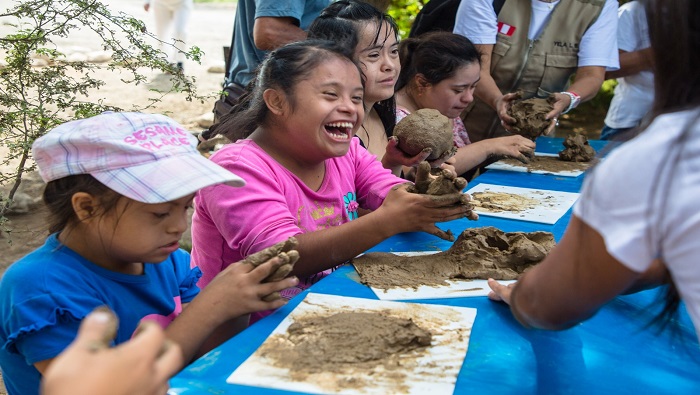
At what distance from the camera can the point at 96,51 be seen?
35.9ft

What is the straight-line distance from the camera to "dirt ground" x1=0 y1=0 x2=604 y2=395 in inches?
183

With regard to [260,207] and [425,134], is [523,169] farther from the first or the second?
[260,207]

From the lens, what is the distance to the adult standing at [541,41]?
432 centimetres

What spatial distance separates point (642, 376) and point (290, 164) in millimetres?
1329

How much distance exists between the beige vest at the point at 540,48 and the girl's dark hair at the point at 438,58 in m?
0.68

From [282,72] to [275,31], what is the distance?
1.26 meters

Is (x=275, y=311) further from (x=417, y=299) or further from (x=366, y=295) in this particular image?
(x=417, y=299)

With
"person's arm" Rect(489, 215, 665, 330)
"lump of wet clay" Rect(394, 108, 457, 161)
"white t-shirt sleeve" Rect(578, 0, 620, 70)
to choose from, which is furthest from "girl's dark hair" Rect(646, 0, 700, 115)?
"white t-shirt sleeve" Rect(578, 0, 620, 70)

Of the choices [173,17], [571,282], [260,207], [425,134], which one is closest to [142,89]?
[173,17]

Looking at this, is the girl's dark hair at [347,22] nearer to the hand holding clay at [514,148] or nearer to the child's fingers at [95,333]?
the hand holding clay at [514,148]

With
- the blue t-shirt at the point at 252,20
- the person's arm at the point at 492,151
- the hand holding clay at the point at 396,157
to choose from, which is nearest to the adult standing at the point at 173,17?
the blue t-shirt at the point at 252,20

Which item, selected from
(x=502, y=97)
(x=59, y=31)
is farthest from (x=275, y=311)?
(x=502, y=97)

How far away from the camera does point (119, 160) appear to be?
61.1 inches

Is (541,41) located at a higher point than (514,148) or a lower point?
higher
